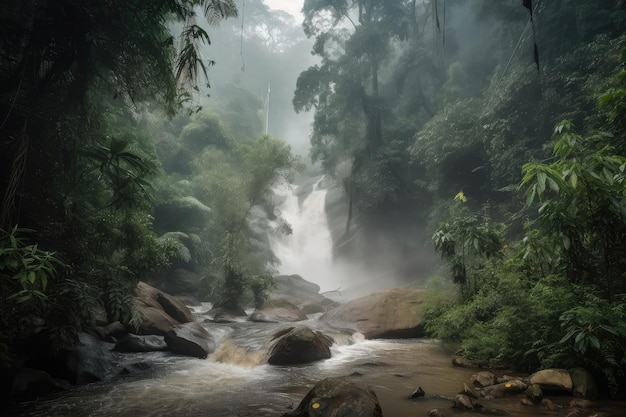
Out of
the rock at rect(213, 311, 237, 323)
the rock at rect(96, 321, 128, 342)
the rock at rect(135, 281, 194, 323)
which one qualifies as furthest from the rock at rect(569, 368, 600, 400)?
the rock at rect(213, 311, 237, 323)

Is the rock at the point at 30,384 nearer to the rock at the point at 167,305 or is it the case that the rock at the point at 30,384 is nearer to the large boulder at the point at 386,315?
the rock at the point at 167,305

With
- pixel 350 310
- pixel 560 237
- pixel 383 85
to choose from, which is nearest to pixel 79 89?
pixel 560 237

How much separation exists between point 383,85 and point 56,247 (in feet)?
87.3

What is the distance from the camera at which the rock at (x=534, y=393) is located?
167 inches

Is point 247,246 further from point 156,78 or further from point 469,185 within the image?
point 469,185

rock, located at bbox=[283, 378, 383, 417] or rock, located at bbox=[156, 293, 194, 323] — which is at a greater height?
rock, located at bbox=[156, 293, 194, 323]

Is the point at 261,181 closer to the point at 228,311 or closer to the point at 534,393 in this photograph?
the point at 228,311

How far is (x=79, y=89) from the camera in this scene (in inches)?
213

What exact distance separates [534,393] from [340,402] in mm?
2636

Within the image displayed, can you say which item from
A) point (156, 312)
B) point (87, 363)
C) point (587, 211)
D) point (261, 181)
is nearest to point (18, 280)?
point (87, 363)

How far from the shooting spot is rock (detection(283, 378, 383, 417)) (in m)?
3.49

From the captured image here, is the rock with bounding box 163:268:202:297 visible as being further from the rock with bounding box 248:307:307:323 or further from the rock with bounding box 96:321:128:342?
the rock with bounding box 96:321:128:342

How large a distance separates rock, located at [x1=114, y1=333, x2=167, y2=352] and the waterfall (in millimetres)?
17471

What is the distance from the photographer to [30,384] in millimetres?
4855
